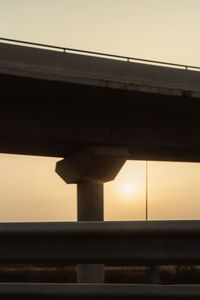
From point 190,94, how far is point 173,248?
1899 cm

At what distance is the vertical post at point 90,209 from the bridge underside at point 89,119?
1.89 metres

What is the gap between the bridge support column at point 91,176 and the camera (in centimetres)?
2486

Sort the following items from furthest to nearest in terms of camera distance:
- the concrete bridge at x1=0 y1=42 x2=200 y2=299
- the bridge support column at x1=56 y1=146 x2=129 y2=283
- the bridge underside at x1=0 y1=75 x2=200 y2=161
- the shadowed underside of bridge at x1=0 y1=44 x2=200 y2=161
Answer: the bridge support column at x1=56 y1=146 x2=129 y2=283 < the bridge underside at x1=0 y1=75 x2=200 y2=161 < the concrete bridge at x1=0 y1=42 x2=200 y2=299 < the shadowed underside of bridge at x1=0 y1=44 x2=200 y2=161

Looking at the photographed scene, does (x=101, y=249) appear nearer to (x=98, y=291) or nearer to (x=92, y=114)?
(x=98, y=291)

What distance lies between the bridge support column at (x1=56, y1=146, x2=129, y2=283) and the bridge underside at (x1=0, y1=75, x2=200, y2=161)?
40cm

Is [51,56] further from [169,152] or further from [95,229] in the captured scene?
[95,229]

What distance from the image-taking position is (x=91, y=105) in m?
23.4

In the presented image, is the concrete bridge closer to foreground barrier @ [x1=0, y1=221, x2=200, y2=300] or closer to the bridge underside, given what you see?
the bridge underside

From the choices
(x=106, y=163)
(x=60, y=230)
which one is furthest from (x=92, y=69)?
(x=60, y=230)

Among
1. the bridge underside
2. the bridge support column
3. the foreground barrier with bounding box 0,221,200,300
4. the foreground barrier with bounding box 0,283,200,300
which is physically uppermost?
the bridge underside

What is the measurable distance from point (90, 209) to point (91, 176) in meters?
1.53

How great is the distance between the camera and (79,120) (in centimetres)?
2342

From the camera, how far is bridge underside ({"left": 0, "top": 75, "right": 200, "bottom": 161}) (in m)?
21.5

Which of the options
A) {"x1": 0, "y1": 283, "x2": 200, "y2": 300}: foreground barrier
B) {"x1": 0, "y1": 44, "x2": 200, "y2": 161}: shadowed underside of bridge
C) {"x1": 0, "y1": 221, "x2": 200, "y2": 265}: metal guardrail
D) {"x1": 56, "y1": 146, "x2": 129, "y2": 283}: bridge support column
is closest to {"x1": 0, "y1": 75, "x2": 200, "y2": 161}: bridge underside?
{"x1": 0, "y1": 44, "x2": 200, "y2": 161}: shadowed underside of bridge
